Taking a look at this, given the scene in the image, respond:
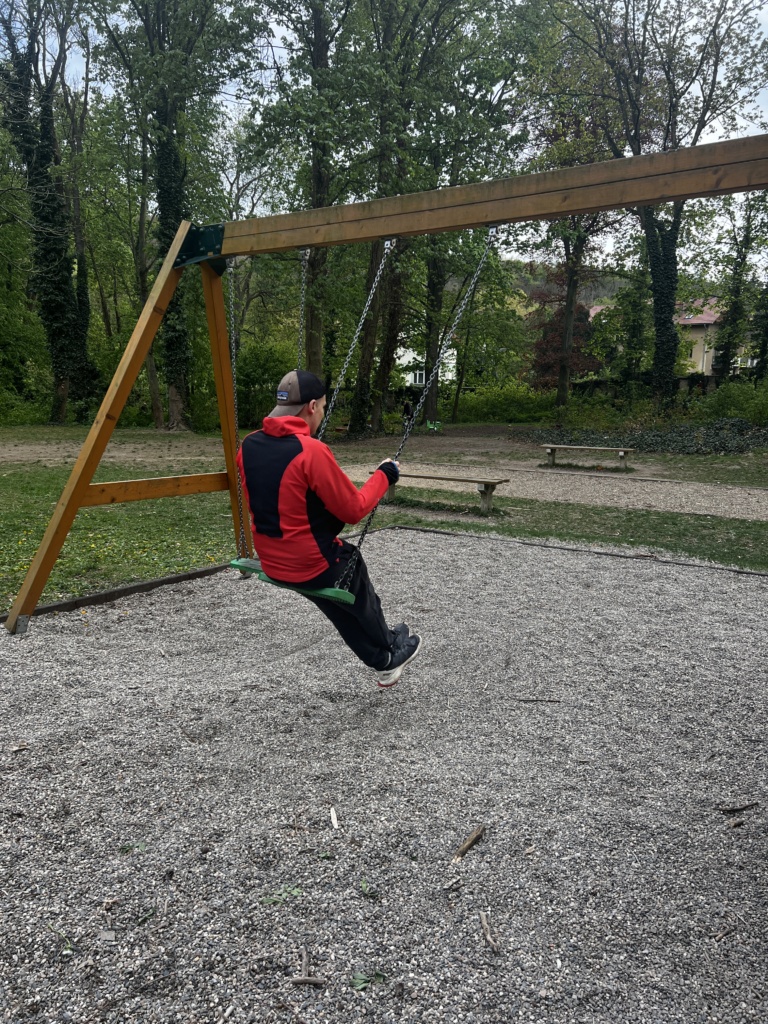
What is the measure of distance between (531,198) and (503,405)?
28.3 meters

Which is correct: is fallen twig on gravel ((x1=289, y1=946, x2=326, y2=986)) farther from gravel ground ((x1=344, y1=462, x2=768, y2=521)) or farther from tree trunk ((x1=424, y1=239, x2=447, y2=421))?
tree trunk ((x1=424, y1=239, x2=447, y2=421))

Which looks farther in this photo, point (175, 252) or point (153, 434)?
point (153, 434)

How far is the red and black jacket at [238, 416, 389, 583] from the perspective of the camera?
292 cm

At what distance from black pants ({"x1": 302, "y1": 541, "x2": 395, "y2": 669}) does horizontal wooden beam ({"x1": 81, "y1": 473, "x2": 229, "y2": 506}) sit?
2.04 metres

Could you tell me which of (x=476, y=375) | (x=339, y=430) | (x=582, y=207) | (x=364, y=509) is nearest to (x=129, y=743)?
→ (x=364, y=509)

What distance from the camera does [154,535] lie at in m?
7.70

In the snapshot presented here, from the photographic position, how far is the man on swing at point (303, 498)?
9.60 feet

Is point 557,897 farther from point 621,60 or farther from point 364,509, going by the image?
point 621,60

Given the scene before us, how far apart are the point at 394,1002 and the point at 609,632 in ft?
11.2

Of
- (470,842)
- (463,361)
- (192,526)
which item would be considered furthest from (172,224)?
(470,842)

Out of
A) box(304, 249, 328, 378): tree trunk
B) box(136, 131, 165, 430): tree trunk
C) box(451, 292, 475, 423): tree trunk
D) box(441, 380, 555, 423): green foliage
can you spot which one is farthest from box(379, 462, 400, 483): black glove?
box(441, 380, 555, 423): green foliage

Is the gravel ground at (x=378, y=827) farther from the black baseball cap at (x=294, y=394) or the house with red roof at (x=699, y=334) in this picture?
the house with red roof at (x=699, y=334)

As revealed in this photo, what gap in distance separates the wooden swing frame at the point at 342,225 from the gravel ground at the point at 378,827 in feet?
3.01

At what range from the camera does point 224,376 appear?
207 inches
